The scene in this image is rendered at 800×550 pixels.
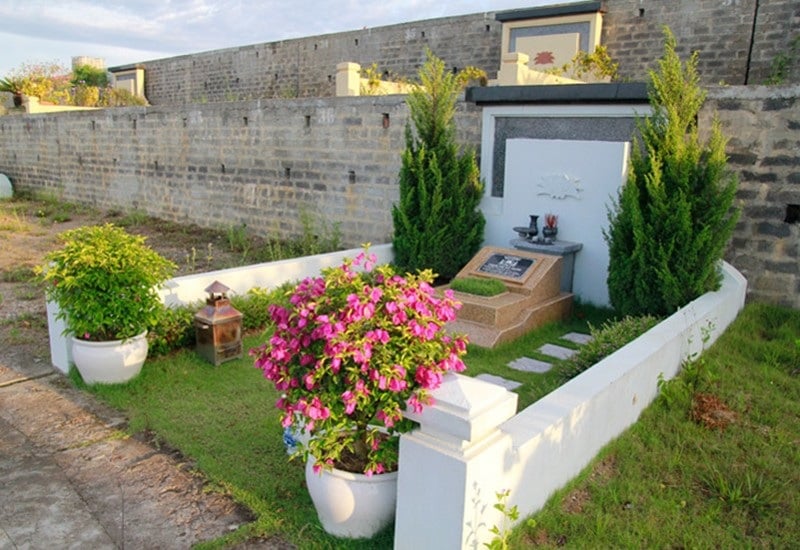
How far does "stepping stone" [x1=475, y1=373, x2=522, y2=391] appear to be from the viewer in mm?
4984

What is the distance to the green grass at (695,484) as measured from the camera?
3.00 m

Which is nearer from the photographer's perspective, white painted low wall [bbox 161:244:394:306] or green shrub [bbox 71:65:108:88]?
white painted low wall [bbox 161:244:394:306]

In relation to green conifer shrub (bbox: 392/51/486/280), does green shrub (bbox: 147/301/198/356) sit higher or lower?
lower

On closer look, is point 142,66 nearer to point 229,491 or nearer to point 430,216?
point 430,216

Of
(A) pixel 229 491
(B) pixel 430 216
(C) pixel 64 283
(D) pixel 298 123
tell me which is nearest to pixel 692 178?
(B) pixel 430 216

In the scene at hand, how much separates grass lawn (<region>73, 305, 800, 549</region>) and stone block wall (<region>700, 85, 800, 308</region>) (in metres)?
1.13

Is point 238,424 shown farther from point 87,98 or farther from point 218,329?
point 87,98

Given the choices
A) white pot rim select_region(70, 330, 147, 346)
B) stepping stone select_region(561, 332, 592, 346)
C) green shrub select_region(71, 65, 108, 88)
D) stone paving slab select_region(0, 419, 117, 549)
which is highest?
green shrub select_region(71, 65, 108, 88)

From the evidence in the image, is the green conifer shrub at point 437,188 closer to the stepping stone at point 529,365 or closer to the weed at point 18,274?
the stepping stone at point 529,365

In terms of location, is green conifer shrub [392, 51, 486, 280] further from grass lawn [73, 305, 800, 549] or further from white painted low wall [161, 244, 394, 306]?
grass lawn [73, 305, 800, 549]

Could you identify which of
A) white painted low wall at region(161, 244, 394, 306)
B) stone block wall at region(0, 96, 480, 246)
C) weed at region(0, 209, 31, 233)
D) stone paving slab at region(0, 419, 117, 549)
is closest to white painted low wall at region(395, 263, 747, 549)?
stone paving slab at region(0, 419, 117, 549)

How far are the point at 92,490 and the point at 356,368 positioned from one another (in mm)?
1875

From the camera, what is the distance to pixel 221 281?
19.9 feet

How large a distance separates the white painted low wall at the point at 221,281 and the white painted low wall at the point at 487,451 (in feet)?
10.5
